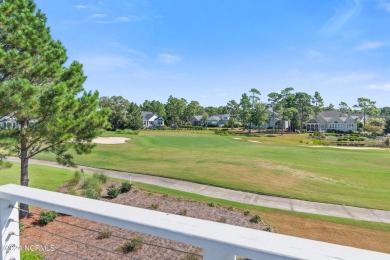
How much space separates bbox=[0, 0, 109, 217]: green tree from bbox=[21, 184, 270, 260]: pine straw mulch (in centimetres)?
223

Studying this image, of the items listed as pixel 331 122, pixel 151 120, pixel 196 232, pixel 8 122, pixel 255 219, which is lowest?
pixel 255 219

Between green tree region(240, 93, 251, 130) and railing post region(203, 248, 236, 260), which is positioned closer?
railing post region(203, 248, 236, 260)

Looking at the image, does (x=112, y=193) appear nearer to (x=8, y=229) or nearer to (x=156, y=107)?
(x=8, y=229)

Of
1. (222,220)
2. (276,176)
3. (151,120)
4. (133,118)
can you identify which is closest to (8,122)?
(222,220)

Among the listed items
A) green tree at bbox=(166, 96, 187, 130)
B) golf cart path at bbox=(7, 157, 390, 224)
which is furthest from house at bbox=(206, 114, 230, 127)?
golf cart path at bbox=(7, 157, 390, 224)

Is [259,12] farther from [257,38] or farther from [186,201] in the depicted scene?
[186,201]

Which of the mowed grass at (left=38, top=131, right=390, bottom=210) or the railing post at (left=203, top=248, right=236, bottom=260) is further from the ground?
the railing post at (left=203, top=248, right=236, bottom=260)

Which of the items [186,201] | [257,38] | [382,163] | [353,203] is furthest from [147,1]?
[382,163]

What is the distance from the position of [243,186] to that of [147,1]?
35.9 ft

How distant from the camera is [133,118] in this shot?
6988cm

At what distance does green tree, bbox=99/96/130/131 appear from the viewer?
223 feet

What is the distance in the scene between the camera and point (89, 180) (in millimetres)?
15547

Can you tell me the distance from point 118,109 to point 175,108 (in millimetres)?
23959

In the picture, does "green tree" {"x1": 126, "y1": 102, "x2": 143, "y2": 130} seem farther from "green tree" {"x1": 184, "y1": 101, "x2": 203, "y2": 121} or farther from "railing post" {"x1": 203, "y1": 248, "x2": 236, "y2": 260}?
"railing post" {"x1": 203, "y1": 248, "x2": 236, "y2": 260}
